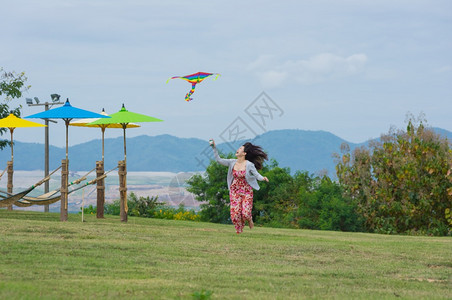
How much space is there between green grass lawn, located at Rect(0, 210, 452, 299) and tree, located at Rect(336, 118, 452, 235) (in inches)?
361

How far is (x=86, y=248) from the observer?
11.2 m

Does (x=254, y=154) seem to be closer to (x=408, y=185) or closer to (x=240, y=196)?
(x=240, y=196)

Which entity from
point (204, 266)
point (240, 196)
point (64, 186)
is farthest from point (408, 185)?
point (204, 266)

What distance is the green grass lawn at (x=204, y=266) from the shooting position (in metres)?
7.88

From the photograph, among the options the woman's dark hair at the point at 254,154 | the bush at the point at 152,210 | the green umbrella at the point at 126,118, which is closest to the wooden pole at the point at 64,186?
the green umbrella at the point at 126,118

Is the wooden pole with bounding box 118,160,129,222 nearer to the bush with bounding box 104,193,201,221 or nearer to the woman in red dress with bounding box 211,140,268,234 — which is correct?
the woman in red dress with bounding box 211,140,268,234

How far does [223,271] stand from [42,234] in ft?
16.4

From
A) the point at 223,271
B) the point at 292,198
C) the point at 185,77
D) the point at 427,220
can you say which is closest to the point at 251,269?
the point at 223,271

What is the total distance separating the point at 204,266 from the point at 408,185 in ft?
50.5

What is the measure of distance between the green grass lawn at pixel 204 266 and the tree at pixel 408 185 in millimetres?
9168

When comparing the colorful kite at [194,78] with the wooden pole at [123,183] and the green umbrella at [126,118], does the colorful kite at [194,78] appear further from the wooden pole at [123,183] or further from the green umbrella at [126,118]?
the wooden pole at [123,183]

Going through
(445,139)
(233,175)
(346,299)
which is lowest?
(346,299)

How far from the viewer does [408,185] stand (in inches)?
935

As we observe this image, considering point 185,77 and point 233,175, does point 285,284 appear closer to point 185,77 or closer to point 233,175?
point 233,175
